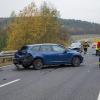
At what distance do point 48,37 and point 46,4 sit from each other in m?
6.68

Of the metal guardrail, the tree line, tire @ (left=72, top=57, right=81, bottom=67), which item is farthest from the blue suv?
the tree line

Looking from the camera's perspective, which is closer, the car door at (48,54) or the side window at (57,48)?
the car door at (48,54)

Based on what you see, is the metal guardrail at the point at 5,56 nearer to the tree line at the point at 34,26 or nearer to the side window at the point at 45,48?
the side window at the point at 45,48

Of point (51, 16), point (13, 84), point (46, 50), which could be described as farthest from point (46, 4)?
point (13, 84)

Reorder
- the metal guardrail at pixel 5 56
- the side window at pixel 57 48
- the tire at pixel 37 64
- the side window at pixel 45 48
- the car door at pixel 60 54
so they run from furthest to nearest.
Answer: the metal guardrail at pixel 5 56 → the side window at pixel 57 48 → the car door at pixel 60 54 → the side window at pixel 45 48 → the tire at pixel 37 64

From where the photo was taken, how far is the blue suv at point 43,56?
22109 mm

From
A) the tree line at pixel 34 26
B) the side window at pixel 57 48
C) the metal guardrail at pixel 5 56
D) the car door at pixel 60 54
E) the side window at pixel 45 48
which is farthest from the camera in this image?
the tree line at pixel 34 26

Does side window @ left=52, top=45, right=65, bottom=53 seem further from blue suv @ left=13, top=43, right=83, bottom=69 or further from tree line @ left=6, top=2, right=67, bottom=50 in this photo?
tree line @ left=6, top=2, right=67, bottom=50

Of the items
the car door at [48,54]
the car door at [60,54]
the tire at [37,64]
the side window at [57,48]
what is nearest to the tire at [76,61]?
the car door at [60,54]

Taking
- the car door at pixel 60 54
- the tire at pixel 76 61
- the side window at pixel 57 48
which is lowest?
the tire at pixel 76 61

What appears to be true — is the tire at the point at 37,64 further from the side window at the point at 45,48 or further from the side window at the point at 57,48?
Result: the side window at the point at 57,48

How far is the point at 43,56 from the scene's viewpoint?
22453 millimetres

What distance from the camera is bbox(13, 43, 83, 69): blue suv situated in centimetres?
2211

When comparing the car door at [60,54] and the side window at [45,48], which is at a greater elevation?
the side window at [45,48]
